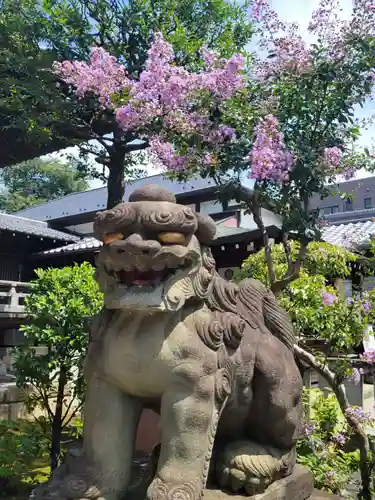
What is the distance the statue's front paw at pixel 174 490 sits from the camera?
1827mm

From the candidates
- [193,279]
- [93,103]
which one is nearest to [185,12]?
[93,103]

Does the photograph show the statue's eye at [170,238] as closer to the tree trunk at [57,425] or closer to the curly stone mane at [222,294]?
the curly stone mane at [222,294]

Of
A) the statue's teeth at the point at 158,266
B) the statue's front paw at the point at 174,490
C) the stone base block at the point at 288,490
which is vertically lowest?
the stone base block at the point at 288,490

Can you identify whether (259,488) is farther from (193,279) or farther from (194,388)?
(193,279)

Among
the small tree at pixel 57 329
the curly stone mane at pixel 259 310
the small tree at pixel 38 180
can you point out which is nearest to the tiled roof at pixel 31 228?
the small tree at pixel 57 329

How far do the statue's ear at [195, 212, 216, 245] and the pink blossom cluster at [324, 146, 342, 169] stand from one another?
213cm

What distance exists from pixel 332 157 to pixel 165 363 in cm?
258

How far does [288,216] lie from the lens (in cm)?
399

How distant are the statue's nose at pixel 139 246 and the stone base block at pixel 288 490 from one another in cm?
108

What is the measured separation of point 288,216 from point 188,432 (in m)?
2.43

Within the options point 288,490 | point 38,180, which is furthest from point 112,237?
point 38,180

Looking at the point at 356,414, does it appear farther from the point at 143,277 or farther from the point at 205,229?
the point at 143,277

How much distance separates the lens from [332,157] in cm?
387

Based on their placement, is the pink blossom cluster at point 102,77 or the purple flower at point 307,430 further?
the pink blossom cluster at point 102,77
